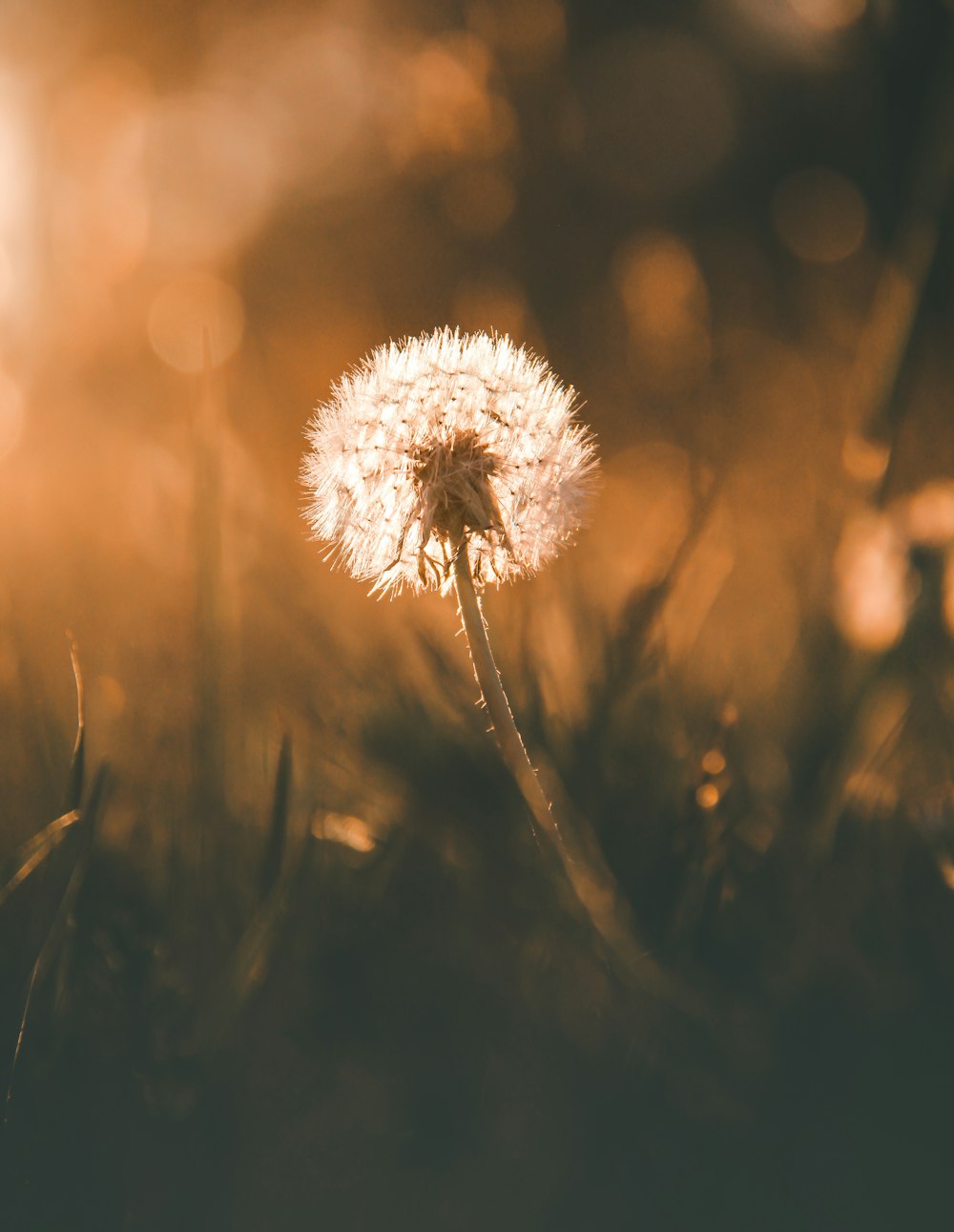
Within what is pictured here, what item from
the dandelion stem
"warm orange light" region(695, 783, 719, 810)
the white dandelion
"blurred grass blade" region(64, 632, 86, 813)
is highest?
the white dandelion

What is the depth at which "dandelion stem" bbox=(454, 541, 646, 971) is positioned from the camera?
0.73m

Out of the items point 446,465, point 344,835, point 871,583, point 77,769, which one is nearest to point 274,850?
point 344,835

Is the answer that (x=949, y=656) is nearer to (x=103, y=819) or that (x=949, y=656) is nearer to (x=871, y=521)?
(x=871, y=521)

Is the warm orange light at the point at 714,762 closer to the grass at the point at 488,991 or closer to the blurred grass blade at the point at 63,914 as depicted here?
the grass at the point at 488,991

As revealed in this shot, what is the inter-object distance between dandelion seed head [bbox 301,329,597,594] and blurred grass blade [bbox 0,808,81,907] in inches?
14.5

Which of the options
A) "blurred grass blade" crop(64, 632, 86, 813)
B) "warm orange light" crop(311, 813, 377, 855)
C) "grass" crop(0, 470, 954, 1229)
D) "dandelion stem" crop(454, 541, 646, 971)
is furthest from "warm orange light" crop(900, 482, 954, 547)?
"blurred grass blade" crop(64, 632, 86, 813)

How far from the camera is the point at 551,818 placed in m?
0.75

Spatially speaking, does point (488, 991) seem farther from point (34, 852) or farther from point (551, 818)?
point (34, 852)

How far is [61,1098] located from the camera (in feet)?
2.54

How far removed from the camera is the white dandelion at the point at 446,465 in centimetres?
77

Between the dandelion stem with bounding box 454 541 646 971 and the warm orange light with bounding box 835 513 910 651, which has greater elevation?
the warm orange light with bounding box 835 513 910 651

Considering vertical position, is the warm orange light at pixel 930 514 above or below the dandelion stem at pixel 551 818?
above

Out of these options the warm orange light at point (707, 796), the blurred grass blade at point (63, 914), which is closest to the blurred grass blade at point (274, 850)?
the blurred grass blade at point (63, 914)

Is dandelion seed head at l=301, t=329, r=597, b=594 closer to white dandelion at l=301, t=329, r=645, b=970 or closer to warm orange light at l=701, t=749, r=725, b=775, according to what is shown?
white dandelion at l=301, t=329, r=645, b=970
